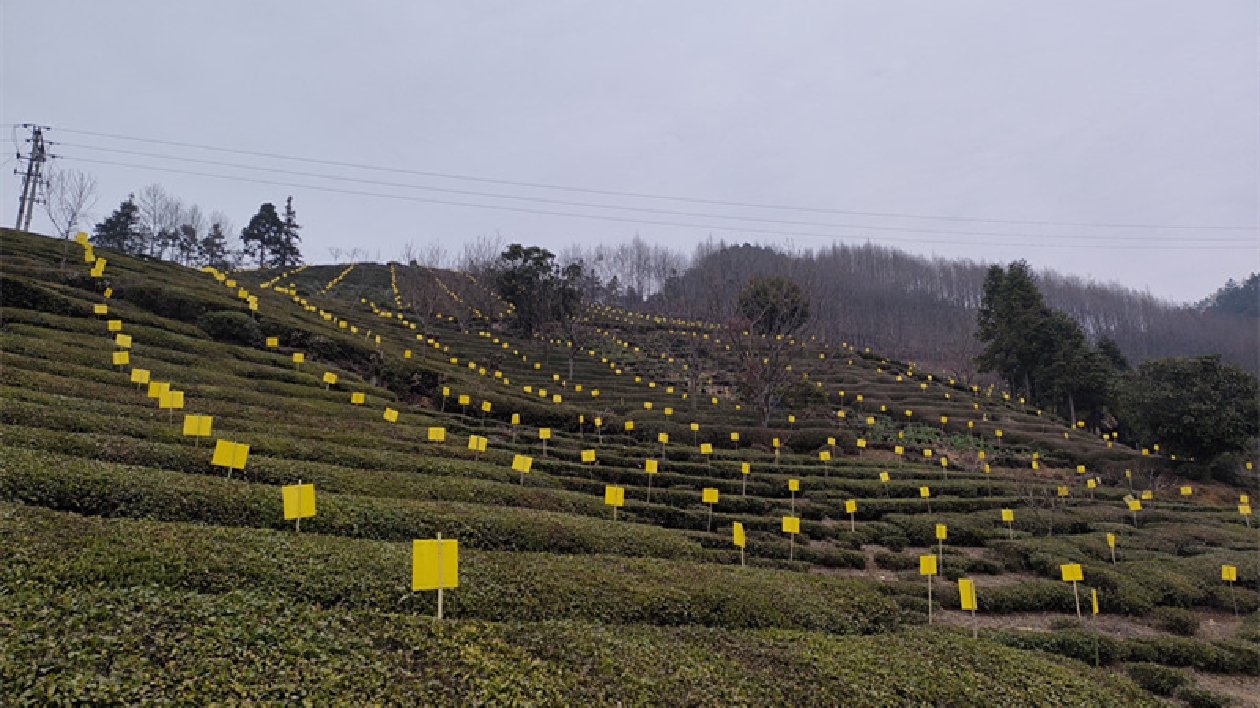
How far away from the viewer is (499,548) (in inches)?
376

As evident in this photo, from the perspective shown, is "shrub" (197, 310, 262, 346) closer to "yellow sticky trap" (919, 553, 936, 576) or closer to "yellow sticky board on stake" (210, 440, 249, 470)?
"yellow sticky board on stake" (210, 440, 249, 470)

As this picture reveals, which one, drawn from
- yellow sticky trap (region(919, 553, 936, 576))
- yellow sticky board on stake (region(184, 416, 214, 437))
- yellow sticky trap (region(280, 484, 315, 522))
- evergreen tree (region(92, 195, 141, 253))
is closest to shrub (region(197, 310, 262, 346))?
yellow sticky board on stake (region(184, 416, 214, 437))

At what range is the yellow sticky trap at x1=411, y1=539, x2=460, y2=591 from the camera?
613cm

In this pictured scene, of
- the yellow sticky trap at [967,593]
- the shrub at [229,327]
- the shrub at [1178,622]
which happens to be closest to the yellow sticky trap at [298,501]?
the yellow sticky trap at [967,593]

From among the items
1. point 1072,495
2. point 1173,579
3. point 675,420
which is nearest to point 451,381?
point 675,420

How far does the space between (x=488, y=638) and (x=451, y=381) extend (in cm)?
2036

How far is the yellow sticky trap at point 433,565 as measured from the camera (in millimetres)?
6129

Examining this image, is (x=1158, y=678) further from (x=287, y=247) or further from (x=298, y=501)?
(x=287, y=247)

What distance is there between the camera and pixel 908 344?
84.6 metres

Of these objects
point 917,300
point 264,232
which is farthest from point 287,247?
point 917,300

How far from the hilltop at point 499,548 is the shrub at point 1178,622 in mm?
68

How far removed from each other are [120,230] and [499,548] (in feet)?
247

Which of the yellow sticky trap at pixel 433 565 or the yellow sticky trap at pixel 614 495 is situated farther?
the yellow sticky trap at pixel 614 495

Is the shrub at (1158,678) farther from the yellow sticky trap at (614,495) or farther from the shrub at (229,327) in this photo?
the shrub at (229,327)
